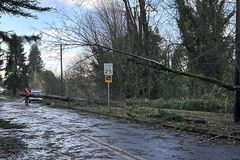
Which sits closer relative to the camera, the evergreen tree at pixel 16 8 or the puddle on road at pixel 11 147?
the puddle on road at pixel 11 147

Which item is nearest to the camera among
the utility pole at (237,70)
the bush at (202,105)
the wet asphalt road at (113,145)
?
the wet asphalt road at (113,145)

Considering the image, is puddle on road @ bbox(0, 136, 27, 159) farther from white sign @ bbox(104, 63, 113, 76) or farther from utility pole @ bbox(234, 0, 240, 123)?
white sign @ bbox(104, 63, 113, 76)

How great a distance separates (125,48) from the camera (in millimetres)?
42000

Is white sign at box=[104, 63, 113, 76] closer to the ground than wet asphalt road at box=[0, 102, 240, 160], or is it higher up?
higher up

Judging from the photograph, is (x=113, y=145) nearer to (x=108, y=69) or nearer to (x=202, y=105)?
(x=202, y=105)

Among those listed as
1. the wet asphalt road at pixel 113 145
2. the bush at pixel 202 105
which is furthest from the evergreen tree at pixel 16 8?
the bush at pixel 202 105

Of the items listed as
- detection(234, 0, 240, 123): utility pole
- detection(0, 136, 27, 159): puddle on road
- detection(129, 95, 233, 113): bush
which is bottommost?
detection(0, 136, 27, 159): puddle on road

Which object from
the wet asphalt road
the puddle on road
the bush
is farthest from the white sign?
the puddle on road

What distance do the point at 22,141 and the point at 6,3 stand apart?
28.2ft

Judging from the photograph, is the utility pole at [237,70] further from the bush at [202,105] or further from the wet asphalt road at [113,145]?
the bush at [202,105]

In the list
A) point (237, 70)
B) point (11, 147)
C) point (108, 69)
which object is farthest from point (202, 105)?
point (11, 147)

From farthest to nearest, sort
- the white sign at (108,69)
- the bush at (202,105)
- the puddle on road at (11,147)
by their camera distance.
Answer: the white sign at (108,69)
the bush at (202,105)
the puddle on road at (11,147)

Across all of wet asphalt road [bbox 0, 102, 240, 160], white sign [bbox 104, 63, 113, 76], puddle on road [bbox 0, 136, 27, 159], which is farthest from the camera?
white sign [bbox 104, 63, 113, 76]

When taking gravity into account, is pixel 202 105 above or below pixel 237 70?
below
